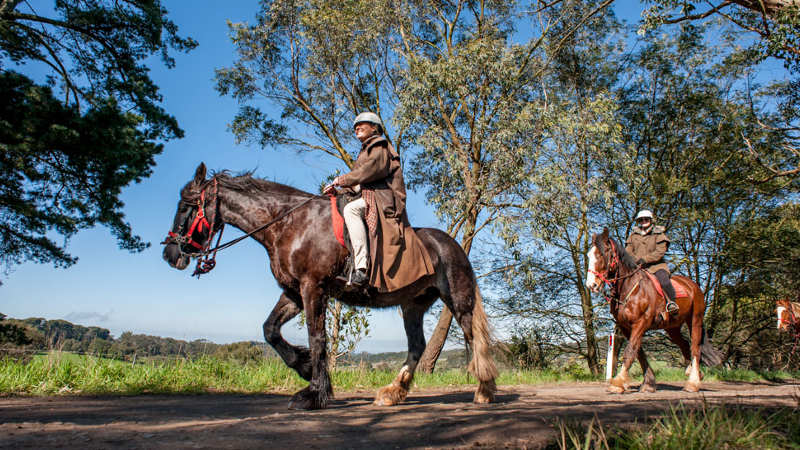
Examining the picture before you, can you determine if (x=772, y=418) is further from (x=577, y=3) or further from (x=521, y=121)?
(x=577, y=3)

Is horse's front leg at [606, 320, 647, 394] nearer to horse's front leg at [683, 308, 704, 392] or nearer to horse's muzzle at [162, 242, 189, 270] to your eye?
horse's front leg at [683, 308, 704, 392]

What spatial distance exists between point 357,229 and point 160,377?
3793 mm

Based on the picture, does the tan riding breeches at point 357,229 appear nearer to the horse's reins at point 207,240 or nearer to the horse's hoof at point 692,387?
the horse's reins at point 207,240

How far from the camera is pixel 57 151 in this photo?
13.0 meters

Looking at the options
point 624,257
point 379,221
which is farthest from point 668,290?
point 379,221

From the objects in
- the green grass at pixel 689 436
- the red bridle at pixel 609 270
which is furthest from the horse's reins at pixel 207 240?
the red bridle at pixel 609 270

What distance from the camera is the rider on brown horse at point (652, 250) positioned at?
369 inches

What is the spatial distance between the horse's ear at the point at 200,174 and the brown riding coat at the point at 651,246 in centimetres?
785

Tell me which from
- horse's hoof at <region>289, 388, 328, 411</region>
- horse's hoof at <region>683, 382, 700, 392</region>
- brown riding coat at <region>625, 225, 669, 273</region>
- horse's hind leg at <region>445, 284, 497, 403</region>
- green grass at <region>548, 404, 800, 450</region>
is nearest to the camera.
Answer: green grass at <region>548, 404, 800, 450</region>

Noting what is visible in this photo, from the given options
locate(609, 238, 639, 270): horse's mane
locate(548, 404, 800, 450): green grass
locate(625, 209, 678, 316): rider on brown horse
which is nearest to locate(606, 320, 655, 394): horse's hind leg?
locate(625, 209, 678, 316): rider on brown horse

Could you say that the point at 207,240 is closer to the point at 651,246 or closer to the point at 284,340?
the point at 284,340

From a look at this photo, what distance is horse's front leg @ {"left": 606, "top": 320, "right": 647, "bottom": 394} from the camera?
26.2 feet

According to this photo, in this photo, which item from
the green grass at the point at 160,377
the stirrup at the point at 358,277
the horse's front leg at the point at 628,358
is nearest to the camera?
the stirrup at the point at 358,277

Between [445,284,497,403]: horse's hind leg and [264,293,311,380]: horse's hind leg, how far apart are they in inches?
73.0
